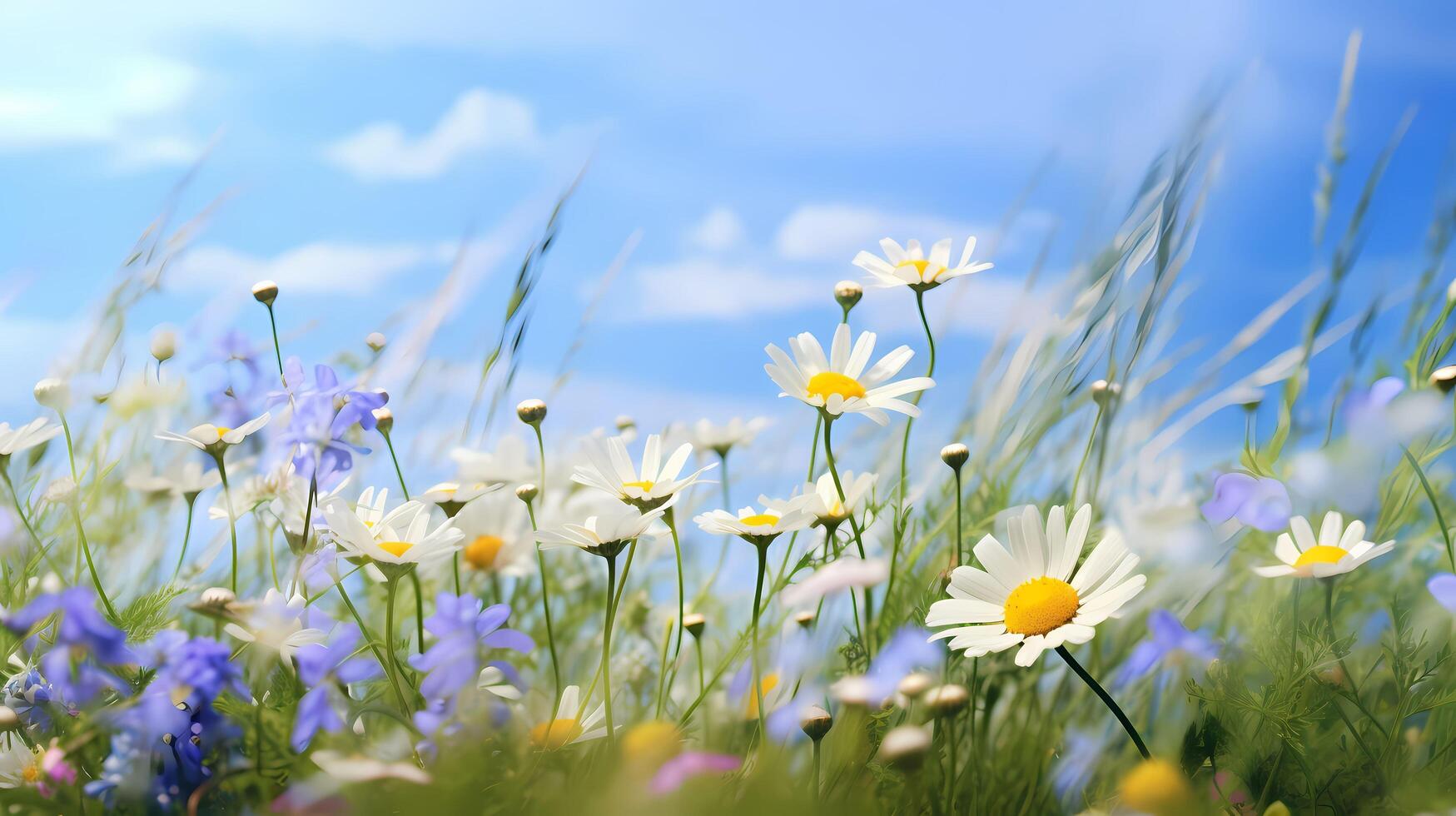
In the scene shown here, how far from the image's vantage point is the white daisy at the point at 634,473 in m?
0.97

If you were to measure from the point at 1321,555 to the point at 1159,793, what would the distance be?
428 mm

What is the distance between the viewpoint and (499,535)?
151 centimetres

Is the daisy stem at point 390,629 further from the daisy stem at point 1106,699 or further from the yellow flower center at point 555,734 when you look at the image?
the daisy stem at point 1106,699

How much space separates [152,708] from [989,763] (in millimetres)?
614

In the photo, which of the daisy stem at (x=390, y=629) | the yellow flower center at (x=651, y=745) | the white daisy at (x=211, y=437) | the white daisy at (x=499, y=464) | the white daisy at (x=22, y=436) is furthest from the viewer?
the white daisy at (x=499, y=464)

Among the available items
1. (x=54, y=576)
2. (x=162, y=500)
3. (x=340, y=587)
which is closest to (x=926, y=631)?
(x=340, y=587)

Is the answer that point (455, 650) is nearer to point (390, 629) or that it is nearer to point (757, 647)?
point (390, 629)

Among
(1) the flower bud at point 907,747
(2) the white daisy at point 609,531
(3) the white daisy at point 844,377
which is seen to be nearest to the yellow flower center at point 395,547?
(2) the white daisy at point 609,531

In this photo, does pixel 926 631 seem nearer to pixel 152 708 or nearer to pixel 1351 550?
pixel 1351 550

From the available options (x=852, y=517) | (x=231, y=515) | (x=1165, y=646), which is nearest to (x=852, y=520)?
(x=852, y=517)

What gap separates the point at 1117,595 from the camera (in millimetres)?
818

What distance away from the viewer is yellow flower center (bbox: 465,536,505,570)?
1.44m

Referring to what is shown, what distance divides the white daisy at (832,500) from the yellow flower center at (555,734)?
225 mm

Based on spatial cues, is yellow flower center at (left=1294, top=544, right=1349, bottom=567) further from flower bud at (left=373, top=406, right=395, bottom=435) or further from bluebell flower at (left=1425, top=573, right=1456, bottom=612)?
flower bud at (left=373, top=406, right=395, bottom=435)
